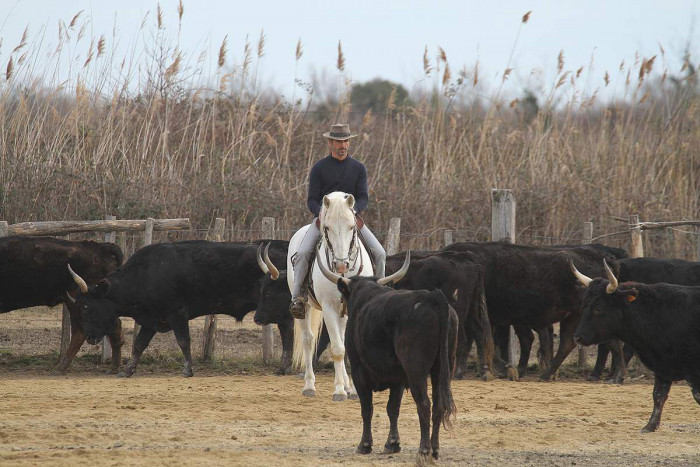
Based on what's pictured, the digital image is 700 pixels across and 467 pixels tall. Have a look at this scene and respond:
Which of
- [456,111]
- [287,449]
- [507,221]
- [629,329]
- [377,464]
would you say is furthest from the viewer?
[456,111]

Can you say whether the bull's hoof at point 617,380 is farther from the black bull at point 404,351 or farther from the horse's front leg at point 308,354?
the black bull at point 404,351

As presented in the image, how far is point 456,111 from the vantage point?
67.0ft

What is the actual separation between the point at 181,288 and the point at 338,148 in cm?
392

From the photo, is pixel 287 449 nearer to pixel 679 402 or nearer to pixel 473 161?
pixel 679 402

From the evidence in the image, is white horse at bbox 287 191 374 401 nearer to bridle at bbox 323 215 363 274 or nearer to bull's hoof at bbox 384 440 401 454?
bridle at bbox 323 215 363 274

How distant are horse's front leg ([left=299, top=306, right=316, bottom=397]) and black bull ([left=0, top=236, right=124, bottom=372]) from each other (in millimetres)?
3469

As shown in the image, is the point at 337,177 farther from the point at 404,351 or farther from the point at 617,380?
the point at 617,380

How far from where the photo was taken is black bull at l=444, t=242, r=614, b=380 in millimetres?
13180

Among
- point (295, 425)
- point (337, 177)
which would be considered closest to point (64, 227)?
point (337, 177)

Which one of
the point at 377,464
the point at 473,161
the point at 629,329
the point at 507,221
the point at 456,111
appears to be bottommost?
the point at 377,464

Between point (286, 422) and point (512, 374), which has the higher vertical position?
point (512, 374)

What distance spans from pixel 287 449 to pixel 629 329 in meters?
3.51

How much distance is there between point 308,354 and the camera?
11.1 meters

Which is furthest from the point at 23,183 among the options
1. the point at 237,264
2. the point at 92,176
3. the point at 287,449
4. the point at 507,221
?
the point at 287,449
